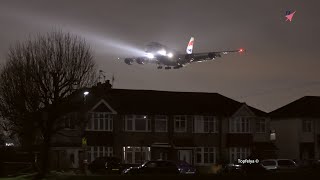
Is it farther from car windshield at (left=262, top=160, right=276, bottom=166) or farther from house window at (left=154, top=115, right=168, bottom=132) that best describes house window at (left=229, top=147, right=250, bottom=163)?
car windshield at (left=262, top=160, right=276, bottom=166)

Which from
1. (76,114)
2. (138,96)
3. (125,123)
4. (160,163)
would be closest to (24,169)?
(76,114)

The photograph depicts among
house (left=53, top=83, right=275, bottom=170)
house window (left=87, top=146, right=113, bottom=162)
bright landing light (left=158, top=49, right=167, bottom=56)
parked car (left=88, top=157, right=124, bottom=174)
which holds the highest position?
bright landing light (left=158, top=49, right=167, bottom=56)

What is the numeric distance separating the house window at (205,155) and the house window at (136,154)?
20.0 ft

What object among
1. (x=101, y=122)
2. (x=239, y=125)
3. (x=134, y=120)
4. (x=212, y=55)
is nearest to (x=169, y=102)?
(x=134, y=120)

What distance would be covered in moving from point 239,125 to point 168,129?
901 cm

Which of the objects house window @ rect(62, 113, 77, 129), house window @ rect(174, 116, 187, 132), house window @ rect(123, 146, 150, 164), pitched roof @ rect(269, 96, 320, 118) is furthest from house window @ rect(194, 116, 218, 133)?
house window @ rect(62, 113, 77, 129)

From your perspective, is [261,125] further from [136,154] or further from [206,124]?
[136,154]

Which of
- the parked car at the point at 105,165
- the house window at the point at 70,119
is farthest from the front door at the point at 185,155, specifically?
the house window at the point at 70,119

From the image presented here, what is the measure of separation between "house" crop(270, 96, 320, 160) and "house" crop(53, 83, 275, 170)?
446 centimetres

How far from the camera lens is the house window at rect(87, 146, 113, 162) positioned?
68.8m

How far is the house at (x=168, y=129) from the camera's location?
69.3 meters

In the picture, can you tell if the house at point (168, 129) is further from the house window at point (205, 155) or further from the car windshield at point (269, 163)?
the car windshield at point (269, 163)

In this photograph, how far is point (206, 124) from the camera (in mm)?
74750

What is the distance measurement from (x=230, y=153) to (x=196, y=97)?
835 cm
